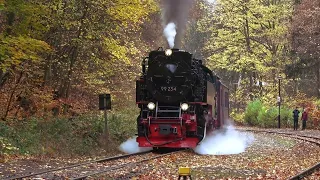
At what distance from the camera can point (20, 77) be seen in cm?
1831

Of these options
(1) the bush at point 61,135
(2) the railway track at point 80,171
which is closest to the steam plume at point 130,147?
(1) the bush at point 61,135

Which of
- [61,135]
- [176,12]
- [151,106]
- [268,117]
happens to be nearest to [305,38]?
[268,117]

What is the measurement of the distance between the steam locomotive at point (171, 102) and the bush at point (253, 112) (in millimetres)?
25325

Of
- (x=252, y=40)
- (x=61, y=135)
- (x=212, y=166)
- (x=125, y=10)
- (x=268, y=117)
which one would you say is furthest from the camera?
(x=252, y=40)

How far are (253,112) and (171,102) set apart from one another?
27016mm

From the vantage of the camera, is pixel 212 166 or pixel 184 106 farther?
pixel 184 106

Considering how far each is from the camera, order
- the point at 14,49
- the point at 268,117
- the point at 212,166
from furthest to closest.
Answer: the point at 268,117 → the point at 14,49 → the point at 212,166

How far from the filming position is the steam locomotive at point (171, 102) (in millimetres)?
16578

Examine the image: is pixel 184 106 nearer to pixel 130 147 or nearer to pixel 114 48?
pixel 130 147

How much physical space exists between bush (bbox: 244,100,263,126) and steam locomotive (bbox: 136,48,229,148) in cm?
2532

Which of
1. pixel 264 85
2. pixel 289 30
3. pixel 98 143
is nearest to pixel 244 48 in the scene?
pixel 264 85

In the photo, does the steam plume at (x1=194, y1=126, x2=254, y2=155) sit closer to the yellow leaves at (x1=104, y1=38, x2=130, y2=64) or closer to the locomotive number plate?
the locomotive number plate

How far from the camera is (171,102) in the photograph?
16.9 m

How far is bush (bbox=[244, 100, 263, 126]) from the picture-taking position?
1649 inches
